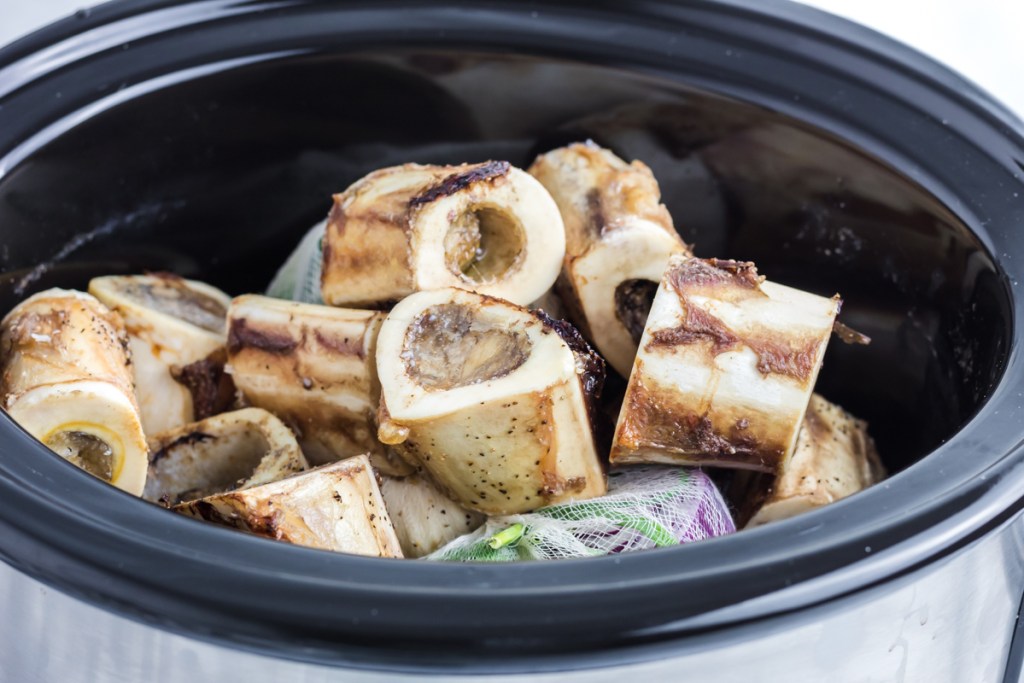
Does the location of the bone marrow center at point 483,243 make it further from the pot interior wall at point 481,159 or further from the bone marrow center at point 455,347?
the pot interior wall at point 481,159

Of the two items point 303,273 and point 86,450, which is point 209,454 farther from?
point 303,273

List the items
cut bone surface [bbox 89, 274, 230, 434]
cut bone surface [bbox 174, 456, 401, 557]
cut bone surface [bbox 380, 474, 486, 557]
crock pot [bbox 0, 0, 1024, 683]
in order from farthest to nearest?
cut bone surface [bbox 89, 274, 230, 434] → cut bone surface [bbox 380, 474, 486, 557] → cut bone surface [bbox 174, 456, 401, 557] → crock pot [bbox 0, 0, 1024, 683]

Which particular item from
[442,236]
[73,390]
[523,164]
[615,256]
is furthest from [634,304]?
[73,390]

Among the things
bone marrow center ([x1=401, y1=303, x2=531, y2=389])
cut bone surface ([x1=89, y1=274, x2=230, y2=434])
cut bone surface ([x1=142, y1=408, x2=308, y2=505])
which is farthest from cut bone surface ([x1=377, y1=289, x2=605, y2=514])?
cut bone surface ([x1=89, y1=274, x2=230, y2=434])

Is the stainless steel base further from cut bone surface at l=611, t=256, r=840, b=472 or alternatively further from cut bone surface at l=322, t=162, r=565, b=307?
cut bone surface at l=322, t=162, r=565, b=307

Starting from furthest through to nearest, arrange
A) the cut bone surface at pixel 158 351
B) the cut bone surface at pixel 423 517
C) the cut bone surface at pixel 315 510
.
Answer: the cut bone surface at pixel 158 351 < the cut bone surface at pixel 423 517 < the cut bone surface at pixel 315 510

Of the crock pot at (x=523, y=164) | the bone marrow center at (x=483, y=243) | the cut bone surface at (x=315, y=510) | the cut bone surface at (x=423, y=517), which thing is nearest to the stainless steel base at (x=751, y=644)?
the crock pot at (x=523, y=164)
